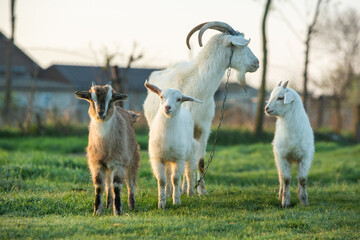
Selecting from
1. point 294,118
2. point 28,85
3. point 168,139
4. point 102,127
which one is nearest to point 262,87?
point 294,118

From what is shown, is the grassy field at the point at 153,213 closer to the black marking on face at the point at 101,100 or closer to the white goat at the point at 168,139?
the white goat at the point at 168,139

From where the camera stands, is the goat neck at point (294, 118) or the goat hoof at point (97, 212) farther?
the goat neck at point (294, 118)

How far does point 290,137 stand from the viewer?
7.26m

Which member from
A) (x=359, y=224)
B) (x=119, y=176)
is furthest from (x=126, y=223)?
(x=359, y=224)

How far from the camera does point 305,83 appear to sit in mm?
21422

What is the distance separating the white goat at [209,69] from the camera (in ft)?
27.0

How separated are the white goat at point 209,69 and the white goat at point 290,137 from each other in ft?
3.58

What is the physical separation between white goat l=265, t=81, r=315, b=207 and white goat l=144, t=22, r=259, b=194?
42.9 inches

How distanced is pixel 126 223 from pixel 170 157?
1.42 meters

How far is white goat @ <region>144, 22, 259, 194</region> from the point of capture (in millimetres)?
8227

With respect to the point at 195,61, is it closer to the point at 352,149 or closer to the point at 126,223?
the point at 126,223

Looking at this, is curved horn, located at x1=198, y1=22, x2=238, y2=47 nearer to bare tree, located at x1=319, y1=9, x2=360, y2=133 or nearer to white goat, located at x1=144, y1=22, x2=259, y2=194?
white goat, located at x1=144, y1=22, x2=259, y2=194

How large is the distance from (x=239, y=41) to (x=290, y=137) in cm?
188

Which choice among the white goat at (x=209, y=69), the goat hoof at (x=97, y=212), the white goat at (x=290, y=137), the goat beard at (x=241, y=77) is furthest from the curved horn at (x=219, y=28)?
the goat hoof at (x=97, y=212)
